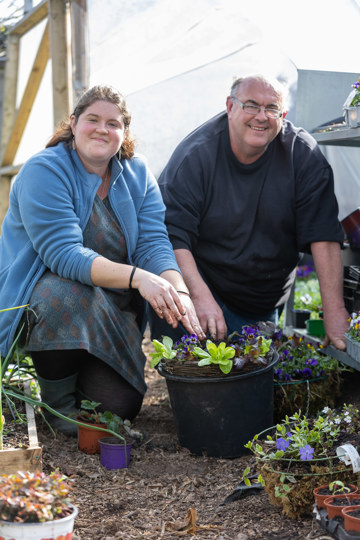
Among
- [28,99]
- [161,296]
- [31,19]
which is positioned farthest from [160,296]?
[31,19]

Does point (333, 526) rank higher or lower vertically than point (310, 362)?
lower

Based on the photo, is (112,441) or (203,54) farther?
(203,54)

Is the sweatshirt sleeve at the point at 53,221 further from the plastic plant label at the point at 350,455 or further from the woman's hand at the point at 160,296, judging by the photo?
the plastic plant label at the point at 350,455

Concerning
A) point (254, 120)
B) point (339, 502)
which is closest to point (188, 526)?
point (339, 502)

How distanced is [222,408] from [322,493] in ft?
2.18

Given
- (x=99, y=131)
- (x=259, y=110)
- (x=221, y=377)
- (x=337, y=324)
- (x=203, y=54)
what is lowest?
(x=221, y=377)

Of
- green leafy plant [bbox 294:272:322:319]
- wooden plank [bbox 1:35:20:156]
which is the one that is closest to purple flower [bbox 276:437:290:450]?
green leafy plant [bbox 294:272:322:319]

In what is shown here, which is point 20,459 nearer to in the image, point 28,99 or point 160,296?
point 160,296

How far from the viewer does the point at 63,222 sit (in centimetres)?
243

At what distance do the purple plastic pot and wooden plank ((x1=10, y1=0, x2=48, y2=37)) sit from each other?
4.41 meters

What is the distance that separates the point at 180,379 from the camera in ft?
7.55

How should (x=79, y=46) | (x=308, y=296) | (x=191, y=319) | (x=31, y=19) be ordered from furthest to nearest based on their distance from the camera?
(x=31, y=19) → (x=79, y=46) → (x=308, y=296) → (x=191, y=319)

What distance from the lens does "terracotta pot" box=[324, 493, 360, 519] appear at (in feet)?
5.08

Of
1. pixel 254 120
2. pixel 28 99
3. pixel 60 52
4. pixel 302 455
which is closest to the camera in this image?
pixel 302 455
